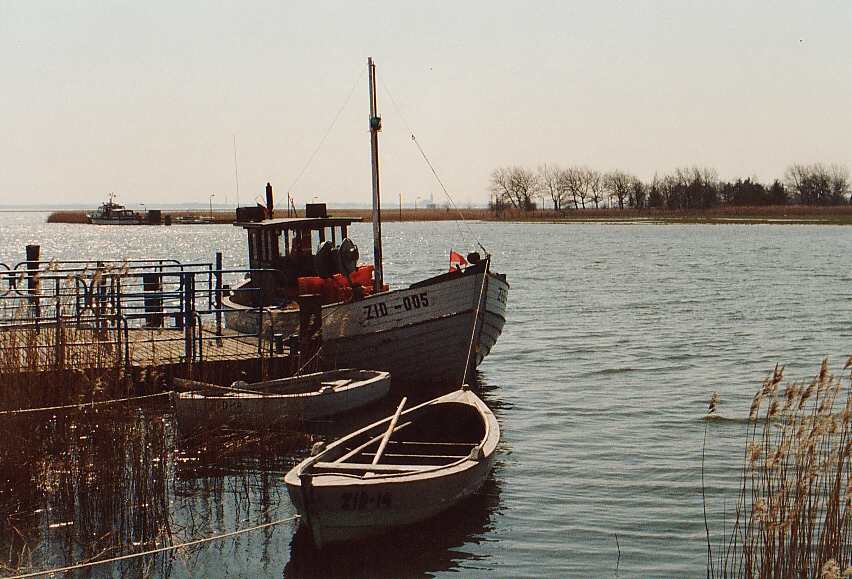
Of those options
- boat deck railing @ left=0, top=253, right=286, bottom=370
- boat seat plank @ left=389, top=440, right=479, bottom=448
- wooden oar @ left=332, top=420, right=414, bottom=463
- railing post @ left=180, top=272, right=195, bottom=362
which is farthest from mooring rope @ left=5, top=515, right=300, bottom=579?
railing post @ left=180, top=272, right=195, bottom=362

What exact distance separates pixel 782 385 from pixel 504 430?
5.90m

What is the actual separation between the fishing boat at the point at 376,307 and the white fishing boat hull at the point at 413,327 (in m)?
0.02

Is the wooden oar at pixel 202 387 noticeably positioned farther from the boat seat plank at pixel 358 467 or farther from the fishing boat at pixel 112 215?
the fishing boat at pixel 112 215

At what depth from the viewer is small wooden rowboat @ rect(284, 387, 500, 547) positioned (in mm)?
10633

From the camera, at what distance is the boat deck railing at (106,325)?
1245 centimetres

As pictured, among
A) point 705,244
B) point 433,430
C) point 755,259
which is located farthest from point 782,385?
point 705,244

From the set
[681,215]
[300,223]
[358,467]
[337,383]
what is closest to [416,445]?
[358,467]

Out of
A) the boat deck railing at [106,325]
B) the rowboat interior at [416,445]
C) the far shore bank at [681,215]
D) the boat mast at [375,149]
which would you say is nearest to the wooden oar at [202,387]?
the boat deck railing at [106,325]

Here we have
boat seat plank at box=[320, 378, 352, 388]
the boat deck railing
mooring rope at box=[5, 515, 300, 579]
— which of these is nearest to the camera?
mooring rope at box=[5, 515, 300, 579]

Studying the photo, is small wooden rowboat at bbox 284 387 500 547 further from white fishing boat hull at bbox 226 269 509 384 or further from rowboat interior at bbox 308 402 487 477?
white fishing boat hull at bbox 226 269 509 384

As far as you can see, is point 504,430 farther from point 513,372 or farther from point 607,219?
point 607,219

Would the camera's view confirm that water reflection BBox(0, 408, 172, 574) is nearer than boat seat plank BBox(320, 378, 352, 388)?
Yes

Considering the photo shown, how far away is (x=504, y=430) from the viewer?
1795 cm

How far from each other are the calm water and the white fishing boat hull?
161cm
